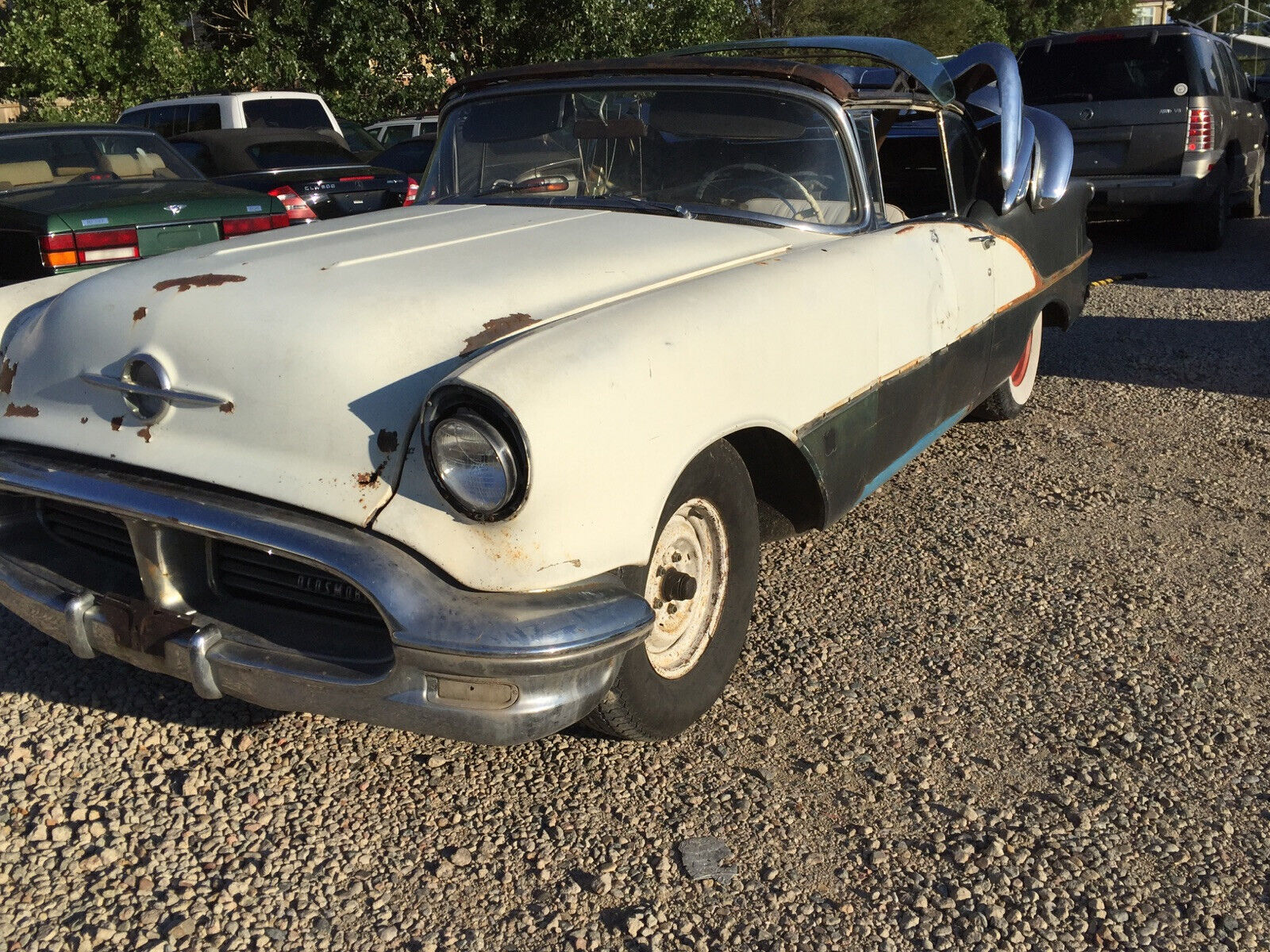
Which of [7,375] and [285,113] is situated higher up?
[7,375]

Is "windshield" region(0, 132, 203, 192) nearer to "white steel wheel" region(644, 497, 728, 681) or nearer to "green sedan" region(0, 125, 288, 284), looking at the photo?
"green sedan" region(0, 125, 288, 284)

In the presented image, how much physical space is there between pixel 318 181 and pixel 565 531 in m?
7.15

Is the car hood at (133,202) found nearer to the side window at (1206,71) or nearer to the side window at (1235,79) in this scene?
the side window at (1206,71)

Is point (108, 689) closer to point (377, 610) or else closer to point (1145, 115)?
point (377, 610)

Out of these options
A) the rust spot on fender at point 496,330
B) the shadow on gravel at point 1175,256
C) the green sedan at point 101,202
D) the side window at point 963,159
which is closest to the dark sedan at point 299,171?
the green sedan at point 101,202

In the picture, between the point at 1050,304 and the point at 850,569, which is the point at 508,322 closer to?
the point at 850,569

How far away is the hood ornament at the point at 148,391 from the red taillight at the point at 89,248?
3.56 m

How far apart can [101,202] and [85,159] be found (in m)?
1.14

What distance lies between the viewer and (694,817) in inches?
102

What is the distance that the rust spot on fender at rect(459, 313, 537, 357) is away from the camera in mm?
2492

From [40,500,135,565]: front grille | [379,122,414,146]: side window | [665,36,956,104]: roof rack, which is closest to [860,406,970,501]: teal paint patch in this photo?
[665,36,956,104]: roof rack

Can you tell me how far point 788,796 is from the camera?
267 cm

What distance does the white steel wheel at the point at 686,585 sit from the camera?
2.71 m

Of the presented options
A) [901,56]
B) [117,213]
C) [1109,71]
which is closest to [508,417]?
[901,56]
